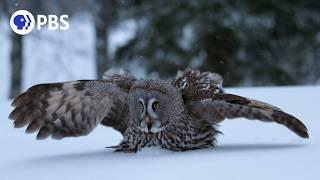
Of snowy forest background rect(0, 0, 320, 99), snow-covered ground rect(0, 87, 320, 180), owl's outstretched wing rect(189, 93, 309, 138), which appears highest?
snowy forest background rect(0, 0, 320, 99)

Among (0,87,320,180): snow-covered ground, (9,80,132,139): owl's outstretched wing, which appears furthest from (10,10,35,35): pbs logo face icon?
(9,80,132,139): owl's outstretched wing

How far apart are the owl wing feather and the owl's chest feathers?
0.08m

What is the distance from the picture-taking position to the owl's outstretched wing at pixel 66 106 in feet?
14.9

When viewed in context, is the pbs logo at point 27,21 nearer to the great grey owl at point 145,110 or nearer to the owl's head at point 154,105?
the great grey owl at point 145,110

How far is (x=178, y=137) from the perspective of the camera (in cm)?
442

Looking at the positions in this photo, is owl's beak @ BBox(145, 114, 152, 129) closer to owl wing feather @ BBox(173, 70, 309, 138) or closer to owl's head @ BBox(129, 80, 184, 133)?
owl's head @ BBox(129, 80, 184, 133)

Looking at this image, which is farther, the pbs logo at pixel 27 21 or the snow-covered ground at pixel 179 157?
the pbs logo at pixel 27 21

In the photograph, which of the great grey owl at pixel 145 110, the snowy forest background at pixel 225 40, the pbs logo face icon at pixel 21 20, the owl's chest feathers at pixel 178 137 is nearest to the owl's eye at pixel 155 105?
the great grey owl at pixel 145 110

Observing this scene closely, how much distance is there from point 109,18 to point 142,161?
427 inches

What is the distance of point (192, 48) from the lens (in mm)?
12680

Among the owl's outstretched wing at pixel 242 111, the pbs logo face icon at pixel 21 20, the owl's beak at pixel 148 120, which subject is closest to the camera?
the owl's outstretched wing at pixel 242 111

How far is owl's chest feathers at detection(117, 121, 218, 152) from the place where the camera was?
4.42 m

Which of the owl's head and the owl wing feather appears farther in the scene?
the owl's head

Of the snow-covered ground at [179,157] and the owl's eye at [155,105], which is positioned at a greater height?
the owl's eye at [155,105]
